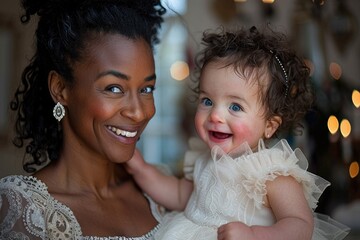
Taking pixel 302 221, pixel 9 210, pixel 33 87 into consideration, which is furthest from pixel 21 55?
pixel 302 221

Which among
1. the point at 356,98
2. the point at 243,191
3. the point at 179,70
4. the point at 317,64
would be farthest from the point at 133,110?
the point at 179,70

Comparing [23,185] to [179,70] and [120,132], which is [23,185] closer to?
[120,132]

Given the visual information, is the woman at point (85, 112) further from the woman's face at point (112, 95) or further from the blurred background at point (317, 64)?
the blurred background at point (317, 64)

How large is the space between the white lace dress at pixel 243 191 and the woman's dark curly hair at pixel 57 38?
564 mm

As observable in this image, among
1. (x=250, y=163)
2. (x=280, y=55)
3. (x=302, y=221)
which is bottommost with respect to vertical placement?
(x=302, y=221)

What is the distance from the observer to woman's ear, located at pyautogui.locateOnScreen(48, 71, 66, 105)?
6.71 ft

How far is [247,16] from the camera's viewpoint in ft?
16.0

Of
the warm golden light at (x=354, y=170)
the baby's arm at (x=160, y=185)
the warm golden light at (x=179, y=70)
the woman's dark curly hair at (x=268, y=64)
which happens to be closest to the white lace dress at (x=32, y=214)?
the baby's arm at (x=160, y=185)

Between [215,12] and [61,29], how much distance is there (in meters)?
3.44

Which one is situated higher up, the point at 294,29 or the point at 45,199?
the point at 294,29

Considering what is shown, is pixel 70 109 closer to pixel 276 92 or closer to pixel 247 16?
pixel 276 92

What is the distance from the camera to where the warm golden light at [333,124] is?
126 inches

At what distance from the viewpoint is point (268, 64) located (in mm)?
1968

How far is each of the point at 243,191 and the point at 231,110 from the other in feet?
0.91
